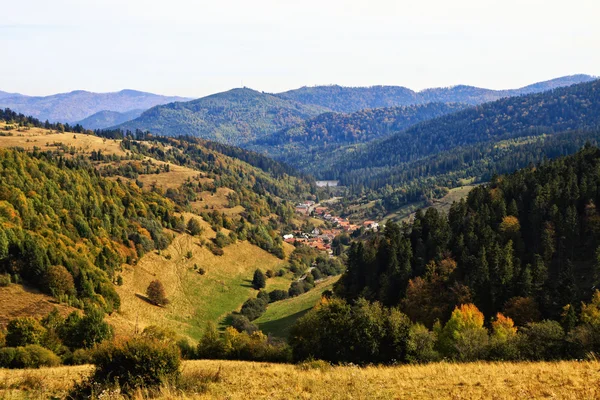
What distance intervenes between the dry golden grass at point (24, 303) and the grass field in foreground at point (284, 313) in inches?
1616

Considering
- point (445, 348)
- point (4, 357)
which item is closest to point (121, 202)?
point (4, 357)

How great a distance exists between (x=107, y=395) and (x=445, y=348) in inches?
1572

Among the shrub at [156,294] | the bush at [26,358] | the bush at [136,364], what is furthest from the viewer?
the shrub at [156,294]

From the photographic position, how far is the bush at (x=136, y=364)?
23559mm

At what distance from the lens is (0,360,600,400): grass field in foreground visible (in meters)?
20.2

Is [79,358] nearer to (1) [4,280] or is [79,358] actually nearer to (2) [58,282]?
(2) [58,282]

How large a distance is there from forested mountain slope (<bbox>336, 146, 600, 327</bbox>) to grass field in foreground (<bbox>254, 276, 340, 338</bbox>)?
1307 centimetres

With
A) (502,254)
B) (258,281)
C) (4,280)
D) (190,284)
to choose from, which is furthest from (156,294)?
(502,254)

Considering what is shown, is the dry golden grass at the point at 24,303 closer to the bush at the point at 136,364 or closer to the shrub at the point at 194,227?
the bush at the point at 136,364

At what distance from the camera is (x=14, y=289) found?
79.9 meters

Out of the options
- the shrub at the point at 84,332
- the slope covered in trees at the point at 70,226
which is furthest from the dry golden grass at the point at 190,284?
the shrub at the point at 84,332

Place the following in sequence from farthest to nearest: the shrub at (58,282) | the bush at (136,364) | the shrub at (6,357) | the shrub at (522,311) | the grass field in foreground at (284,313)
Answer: the grass field in foreground at (284,313), the shrub at (58,282), the shrub at (522,311), the shrub at (6,357), the bush at (136,364)

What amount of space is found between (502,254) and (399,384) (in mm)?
60720

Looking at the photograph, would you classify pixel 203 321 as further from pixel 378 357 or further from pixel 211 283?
pixel 378 357
